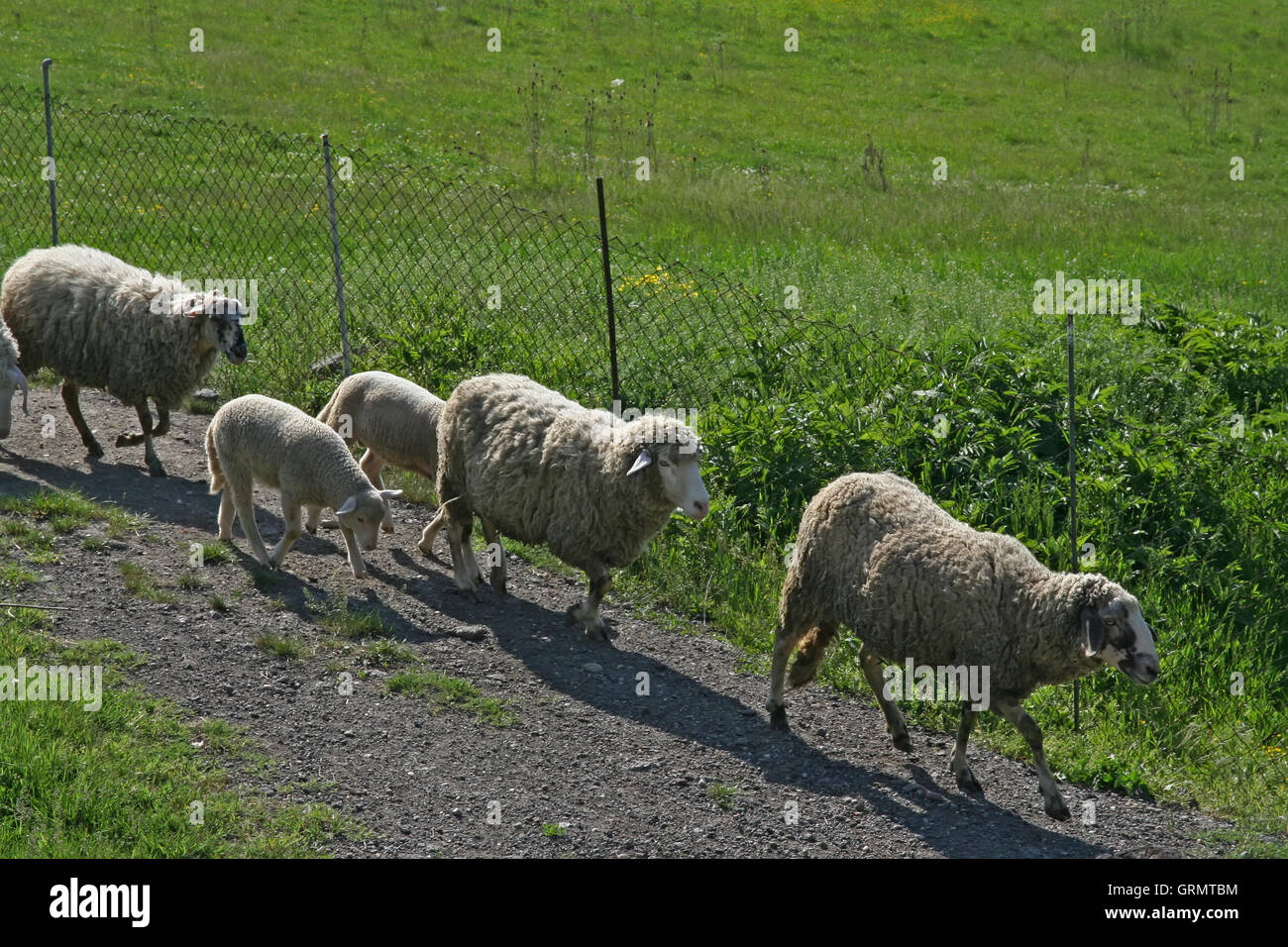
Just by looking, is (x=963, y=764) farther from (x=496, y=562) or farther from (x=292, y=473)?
(x=292, y=473)

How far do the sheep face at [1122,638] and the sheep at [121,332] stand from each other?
6.52 meters

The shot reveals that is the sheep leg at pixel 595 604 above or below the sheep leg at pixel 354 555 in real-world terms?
below

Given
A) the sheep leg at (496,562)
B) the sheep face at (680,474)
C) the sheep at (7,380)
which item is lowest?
the sheep leg at (496,562)

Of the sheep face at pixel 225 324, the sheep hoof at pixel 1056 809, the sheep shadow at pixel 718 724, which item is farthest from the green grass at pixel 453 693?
the sheep face at pixel 225 324

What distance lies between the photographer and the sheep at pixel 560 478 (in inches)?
310

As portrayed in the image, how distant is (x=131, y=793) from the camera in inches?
228

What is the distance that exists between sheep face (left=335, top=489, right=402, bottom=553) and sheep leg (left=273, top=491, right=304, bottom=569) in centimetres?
34

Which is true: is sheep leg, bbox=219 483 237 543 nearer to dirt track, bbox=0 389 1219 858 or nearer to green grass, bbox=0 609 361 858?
dirt track, bbox=0 389 1219 858

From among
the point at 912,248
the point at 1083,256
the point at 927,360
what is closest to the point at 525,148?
the point at 912,248

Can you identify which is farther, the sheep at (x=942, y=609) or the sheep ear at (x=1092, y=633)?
the sheep at (x=942, y=609)

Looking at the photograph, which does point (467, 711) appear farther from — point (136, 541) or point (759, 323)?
point (759, 323)

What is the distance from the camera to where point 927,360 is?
414 inches

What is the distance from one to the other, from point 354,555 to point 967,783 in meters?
4.25

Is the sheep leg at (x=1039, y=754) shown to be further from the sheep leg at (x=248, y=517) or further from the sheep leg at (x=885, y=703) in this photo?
the sheep leg at (x=248, y=517)
